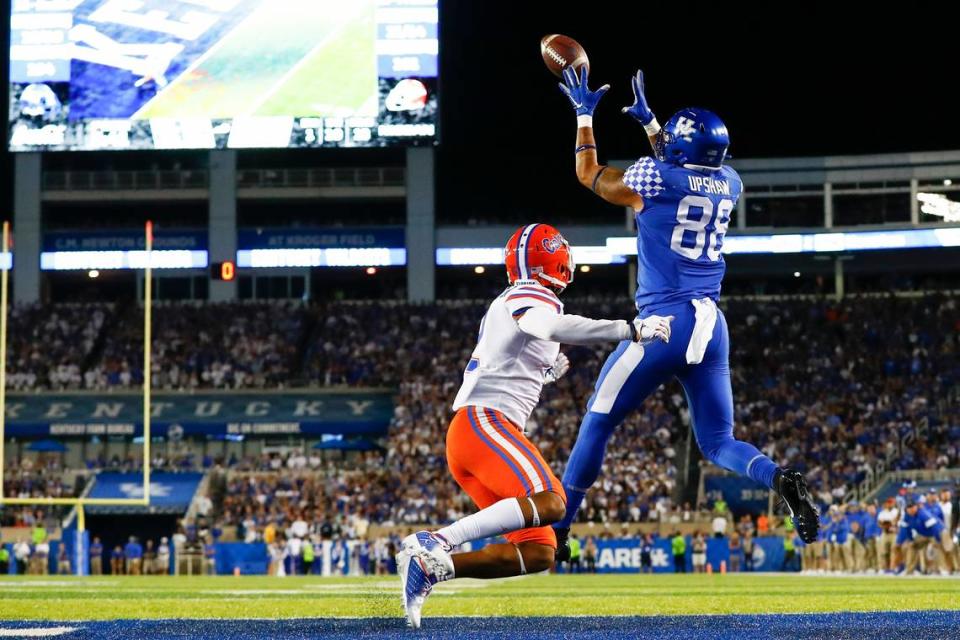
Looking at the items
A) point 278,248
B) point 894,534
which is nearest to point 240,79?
point 278,248

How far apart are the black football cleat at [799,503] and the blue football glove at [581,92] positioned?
2305mm

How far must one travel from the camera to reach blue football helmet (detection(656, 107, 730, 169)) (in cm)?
703

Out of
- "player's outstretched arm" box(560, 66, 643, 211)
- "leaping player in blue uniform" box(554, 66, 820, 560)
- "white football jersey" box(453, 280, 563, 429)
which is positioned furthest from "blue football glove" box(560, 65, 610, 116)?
"white football jersey" box(453, 280, 563, 429)

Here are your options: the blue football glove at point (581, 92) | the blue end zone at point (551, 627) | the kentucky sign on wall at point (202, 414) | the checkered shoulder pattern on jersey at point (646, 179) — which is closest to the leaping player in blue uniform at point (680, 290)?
the checkered shoulder pattern on jersey at point (646, 179)

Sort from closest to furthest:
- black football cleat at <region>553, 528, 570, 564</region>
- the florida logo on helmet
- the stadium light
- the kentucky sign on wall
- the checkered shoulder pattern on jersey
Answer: the florida logo on helmet < the checkered shoulder pattern on jersey < black football cleat at <region>553, 528, 570, 564</region> < the kentucky sign on wall < the stadium light

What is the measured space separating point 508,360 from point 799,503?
1607 millimetres

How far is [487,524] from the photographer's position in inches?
232

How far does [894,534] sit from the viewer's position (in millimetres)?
21359

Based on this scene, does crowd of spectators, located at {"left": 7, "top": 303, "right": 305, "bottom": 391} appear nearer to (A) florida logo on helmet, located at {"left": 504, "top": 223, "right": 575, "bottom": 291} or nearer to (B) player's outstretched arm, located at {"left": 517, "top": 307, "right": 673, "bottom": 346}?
(A) florida logo on helmet, located at {"left": 504, "top": 223, "right": 575, "bottom": 291}

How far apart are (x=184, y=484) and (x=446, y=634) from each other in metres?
27.2

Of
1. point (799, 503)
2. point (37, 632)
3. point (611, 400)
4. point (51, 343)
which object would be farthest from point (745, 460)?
point (51, 343)

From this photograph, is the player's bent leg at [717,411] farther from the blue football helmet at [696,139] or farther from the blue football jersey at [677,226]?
the blue football helmet at [696,139]

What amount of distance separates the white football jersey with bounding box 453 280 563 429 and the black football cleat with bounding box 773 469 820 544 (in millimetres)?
1315

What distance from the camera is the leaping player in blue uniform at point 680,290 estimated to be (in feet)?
22.8
